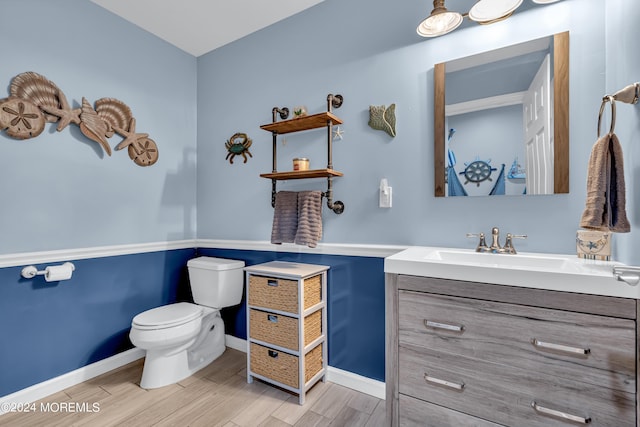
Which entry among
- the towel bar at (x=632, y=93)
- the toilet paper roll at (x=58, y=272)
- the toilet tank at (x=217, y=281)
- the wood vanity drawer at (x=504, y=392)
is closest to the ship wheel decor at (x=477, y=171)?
the towel bar at (x=632, y=93)

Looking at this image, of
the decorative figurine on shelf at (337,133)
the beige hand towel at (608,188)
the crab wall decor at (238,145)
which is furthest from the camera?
the crab wall decor at (238,145)

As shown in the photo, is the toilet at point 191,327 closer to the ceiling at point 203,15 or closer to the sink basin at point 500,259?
the sink basin at point 500,259

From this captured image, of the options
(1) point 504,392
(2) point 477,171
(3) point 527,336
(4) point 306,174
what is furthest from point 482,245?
(4) point 306,174

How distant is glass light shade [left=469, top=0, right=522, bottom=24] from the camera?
1296mm

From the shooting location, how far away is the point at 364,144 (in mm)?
1809

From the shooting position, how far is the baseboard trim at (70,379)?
1.62 meters

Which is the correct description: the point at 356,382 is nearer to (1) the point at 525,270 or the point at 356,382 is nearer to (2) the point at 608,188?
(1) the point at 525,270

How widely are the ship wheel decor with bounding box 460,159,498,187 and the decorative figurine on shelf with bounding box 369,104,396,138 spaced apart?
1.51 feet

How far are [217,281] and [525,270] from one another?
6.19ft

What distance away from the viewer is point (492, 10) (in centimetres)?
133

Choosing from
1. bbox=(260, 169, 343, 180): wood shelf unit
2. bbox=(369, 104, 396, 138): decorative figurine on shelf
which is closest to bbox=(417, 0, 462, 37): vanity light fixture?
bbox=(369, 104, 396, 138): decorative figurine on shelf

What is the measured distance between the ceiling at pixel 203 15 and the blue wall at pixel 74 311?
5.79ft

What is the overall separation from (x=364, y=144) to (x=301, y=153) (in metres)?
0.48

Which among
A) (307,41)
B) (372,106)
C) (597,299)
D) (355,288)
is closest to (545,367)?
(597,299)
